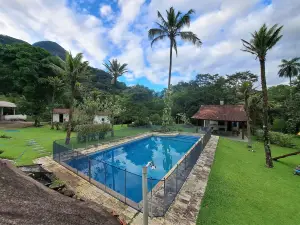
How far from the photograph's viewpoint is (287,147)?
17828 millimetres

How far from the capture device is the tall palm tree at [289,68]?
34.8m

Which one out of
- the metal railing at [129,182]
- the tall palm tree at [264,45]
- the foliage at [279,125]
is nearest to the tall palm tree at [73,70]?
the metal railing at [129,182]

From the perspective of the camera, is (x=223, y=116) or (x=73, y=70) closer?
(x=73, y=70)

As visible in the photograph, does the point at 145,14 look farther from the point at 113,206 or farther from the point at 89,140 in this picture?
the point at 113,206

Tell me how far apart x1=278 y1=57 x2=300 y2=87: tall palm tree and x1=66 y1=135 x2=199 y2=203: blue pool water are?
33271 mm

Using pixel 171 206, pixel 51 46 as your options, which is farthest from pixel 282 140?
pixel 51 46

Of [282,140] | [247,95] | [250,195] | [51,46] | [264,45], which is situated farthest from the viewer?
[51,46]

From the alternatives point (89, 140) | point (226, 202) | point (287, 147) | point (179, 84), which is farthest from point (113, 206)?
point (179, 84)

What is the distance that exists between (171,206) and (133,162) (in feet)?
23.2

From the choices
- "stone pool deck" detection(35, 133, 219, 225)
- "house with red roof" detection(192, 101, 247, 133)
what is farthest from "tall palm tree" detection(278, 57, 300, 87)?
"stone pool deck" detection(35, 133, 219, 225)

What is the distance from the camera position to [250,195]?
6.96m

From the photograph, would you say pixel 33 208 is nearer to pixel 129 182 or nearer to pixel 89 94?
pixel 129 182

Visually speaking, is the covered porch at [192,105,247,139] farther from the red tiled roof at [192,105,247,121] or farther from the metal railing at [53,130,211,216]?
the metal railing at [53,130,211,216]

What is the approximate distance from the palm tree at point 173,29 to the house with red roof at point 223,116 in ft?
30.4
